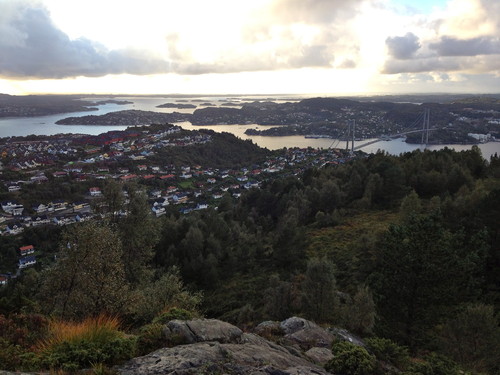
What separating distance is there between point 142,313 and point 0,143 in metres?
84.1

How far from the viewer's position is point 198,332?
390 centimetres

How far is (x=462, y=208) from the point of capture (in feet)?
43.1

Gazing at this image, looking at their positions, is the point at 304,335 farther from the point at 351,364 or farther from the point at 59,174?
the point at 59,174

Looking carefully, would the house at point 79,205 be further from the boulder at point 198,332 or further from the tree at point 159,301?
the boulder at point 198,332

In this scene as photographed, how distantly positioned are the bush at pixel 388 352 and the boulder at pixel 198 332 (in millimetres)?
1956

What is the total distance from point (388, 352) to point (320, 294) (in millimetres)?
3748

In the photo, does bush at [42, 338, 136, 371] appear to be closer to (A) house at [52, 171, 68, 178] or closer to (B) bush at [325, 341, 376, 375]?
(B) bush at [325, 341, 376, 375]

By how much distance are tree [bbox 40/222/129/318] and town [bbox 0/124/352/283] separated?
1970cm

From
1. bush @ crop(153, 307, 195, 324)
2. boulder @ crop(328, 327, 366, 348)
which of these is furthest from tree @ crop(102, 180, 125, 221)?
boulder @ crop(328, 327, 366, 348)

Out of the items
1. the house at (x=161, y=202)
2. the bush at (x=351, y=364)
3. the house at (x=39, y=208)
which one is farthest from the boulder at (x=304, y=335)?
the house at (x=39, y=208)

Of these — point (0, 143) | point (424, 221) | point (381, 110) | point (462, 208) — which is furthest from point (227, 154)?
point (381, 110)

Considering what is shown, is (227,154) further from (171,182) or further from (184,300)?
(184,300)

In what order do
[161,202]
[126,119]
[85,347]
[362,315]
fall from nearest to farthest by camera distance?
[85,347]
[362,315]
[161,202]
[126,119]

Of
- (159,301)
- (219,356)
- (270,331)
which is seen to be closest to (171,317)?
(219,356)
